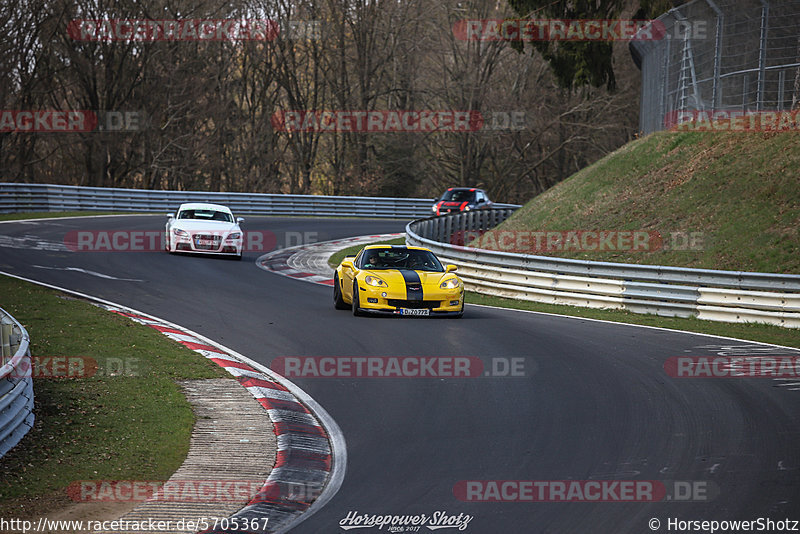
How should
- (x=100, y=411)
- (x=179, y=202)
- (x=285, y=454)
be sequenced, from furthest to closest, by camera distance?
(x=179, y=202), (x=100, y=411), (x=285, y=454)

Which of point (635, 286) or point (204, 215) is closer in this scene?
point (635, 286)

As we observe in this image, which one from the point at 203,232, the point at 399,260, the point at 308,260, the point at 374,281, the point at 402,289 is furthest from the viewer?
the point at 308,260

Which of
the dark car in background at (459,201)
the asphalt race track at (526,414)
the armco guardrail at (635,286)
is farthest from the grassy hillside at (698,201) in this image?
the dark car in background at (459,201)

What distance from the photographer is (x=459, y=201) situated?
37.0 m

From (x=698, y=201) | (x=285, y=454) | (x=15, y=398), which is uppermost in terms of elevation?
(x=698, y=201)

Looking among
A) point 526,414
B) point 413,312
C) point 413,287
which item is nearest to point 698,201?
point 413,287

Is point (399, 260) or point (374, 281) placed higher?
point (399, 260)

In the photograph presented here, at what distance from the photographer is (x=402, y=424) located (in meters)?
8.77

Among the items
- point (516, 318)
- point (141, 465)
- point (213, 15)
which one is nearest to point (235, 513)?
point (141, 465)

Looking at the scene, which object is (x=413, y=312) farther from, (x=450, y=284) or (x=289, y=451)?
(x=289, y=451)

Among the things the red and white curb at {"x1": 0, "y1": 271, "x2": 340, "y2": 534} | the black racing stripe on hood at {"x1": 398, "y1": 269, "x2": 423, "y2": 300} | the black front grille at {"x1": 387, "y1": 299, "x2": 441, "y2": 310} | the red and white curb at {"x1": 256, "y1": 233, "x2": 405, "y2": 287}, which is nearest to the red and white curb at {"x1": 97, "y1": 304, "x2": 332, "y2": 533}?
the red and white curb at {"x1": 0, "y1": 271, "x2": 340, "y2": 534}

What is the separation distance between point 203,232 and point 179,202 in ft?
53.4

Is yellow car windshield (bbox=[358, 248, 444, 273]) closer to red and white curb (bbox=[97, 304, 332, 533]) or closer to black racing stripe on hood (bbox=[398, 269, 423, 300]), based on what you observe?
black racing stripe on hood (bbox=[398, 269, 423, 300])

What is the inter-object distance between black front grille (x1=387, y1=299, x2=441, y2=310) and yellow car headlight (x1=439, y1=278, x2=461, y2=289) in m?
0.30
